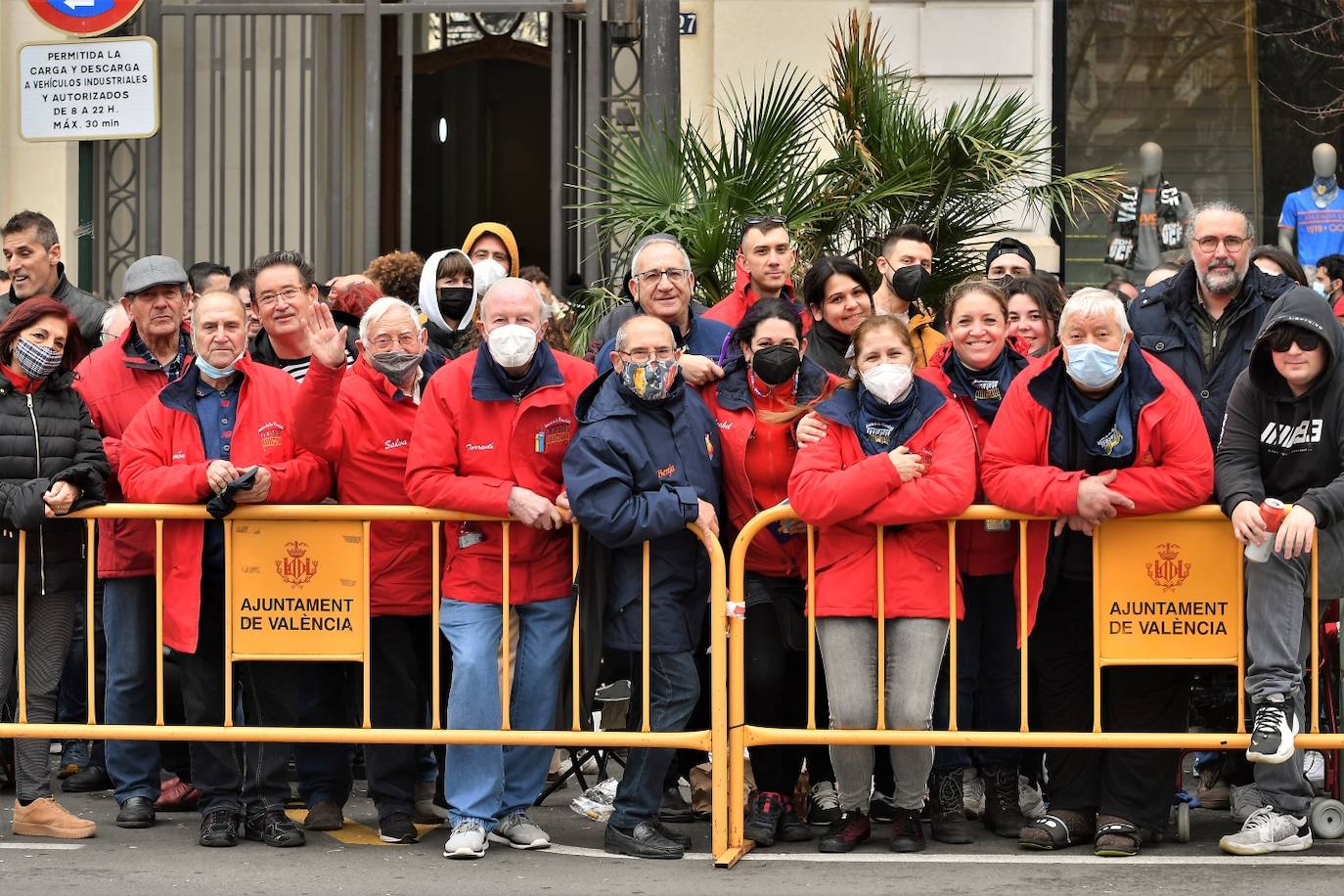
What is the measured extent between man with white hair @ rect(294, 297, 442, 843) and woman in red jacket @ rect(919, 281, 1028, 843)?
197cm

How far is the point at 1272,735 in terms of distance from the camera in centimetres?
681

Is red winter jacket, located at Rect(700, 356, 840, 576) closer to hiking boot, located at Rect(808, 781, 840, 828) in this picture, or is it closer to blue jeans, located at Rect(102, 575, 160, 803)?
hiking boot, located at Rect(808, 781, 840, 828)

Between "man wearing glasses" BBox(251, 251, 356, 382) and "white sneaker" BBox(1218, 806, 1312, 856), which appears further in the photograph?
"man wearing glasses" BBox(251, 251, 356, 382)

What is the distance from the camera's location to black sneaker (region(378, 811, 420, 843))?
7.43 meters

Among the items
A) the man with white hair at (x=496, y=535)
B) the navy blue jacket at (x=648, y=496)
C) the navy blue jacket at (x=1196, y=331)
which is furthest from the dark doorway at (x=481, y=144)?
the navy blue jacket at (x=648, y=496)

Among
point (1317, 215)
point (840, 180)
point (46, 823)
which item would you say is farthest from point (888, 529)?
point (1317, 215)

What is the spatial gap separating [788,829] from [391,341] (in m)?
2.35

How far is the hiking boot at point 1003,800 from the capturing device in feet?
24.7

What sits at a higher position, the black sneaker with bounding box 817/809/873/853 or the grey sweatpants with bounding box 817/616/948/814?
the grey sweatpants with bounding box 817/616/948/814

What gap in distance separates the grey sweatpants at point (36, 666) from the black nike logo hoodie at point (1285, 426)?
4376 mm

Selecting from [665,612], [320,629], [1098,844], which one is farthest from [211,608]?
[1098,844]

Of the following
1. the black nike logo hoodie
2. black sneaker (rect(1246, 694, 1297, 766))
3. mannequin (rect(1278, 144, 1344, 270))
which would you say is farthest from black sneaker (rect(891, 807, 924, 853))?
mannequin (rect(1278, 144, 1344, 270))

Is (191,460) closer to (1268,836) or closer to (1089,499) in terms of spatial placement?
(1089,499)

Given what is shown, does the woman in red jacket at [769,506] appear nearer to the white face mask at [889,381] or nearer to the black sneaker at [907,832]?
the black sneaker at [907,832]
